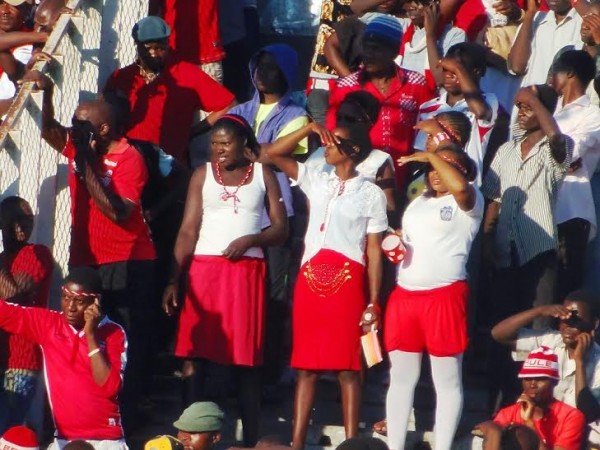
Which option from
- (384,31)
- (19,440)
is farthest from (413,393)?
(384,31)

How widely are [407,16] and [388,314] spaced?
336cm

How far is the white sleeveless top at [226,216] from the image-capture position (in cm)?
1093

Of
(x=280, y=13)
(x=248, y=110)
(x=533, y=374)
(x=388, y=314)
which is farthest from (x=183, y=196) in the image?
(x=280, y=13)

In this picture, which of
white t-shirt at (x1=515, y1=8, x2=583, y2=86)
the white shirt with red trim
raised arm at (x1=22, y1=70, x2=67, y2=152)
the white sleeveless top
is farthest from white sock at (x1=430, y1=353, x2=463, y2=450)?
white t-shirt at (x1=515, y1=8, x2=583, y2=86)

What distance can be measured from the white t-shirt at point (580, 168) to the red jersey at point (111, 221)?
2.63m

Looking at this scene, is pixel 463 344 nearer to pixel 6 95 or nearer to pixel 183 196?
pixel 183 196

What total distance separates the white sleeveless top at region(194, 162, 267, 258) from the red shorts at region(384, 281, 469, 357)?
994mm

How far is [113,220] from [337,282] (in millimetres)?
1358

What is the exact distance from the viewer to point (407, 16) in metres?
13.3

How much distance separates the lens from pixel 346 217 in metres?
10.7

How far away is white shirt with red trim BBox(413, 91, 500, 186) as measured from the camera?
38.2 ft

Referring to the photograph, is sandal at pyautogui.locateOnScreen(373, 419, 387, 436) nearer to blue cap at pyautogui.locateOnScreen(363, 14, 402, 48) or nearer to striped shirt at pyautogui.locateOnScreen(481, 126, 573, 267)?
striped shirt at pyautogui.locateOnScreen(481, 126, 573, 267)

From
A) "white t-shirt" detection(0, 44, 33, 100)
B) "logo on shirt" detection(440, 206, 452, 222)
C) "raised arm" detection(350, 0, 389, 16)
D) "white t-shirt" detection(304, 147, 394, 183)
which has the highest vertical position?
"raised arm" detection(350, 0, 389, 16)

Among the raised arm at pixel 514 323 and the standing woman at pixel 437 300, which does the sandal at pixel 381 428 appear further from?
the raised arm at pixel 514 323
